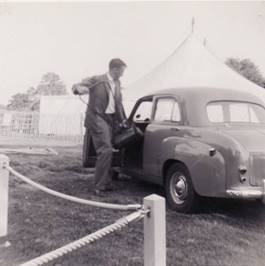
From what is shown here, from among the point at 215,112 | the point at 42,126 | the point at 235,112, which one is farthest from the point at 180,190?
the point at 42,126

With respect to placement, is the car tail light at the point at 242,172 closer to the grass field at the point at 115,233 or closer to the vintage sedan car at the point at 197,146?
the vintage sedan car at the point at 197,146

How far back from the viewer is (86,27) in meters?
2.24

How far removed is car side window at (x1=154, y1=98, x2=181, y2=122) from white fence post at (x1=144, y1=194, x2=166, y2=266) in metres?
1.46

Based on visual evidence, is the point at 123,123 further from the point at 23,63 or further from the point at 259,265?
the point at 259,265

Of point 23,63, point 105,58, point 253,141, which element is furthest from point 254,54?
point 23,63

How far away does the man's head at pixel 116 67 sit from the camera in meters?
2.34

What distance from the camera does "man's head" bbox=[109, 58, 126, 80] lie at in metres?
2.34

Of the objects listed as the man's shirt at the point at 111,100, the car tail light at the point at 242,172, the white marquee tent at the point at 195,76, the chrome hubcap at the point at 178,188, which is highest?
the white marquee tent at the point at 195,76

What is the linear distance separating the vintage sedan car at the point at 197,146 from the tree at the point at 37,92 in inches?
22.8

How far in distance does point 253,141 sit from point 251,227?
46 cm

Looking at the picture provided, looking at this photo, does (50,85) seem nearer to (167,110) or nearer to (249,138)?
(167,110)

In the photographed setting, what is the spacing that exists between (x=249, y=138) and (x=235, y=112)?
0.47m

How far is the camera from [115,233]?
74.7 inches

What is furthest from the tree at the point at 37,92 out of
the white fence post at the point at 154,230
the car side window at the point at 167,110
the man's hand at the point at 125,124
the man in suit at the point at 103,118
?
the white fence post at the point at 154,230
